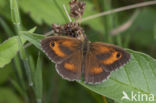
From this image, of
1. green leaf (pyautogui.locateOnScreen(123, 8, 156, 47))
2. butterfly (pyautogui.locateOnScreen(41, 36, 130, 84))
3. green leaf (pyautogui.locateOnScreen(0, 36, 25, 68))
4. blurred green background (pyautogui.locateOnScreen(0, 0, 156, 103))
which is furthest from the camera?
green leaf (pyautogui.locateOnScreen(123, 8, 156, 47))

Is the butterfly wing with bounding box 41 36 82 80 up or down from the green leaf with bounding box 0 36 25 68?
down

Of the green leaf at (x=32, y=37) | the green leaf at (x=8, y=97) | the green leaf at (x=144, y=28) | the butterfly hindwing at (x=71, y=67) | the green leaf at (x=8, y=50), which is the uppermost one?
the green leaf at (x=32, y=37)

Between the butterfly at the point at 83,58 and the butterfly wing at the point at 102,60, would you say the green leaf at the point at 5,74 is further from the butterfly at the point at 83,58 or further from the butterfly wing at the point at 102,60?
the butterfly wing at the point at 102,60

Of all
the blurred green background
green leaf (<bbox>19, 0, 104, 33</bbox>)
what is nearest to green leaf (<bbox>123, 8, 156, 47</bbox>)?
the blurred green background

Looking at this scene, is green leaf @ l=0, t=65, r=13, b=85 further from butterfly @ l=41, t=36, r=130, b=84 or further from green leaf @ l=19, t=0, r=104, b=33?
butterfly @ l=41, t=36, r=130, b=84

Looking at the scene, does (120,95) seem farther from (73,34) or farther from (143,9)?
(143,9)

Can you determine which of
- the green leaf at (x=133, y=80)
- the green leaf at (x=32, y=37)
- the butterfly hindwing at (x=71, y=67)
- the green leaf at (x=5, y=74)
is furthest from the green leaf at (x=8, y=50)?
the green leaf at (x=5, y=74)

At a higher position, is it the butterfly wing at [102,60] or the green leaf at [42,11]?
the green leaf at [42,11]
